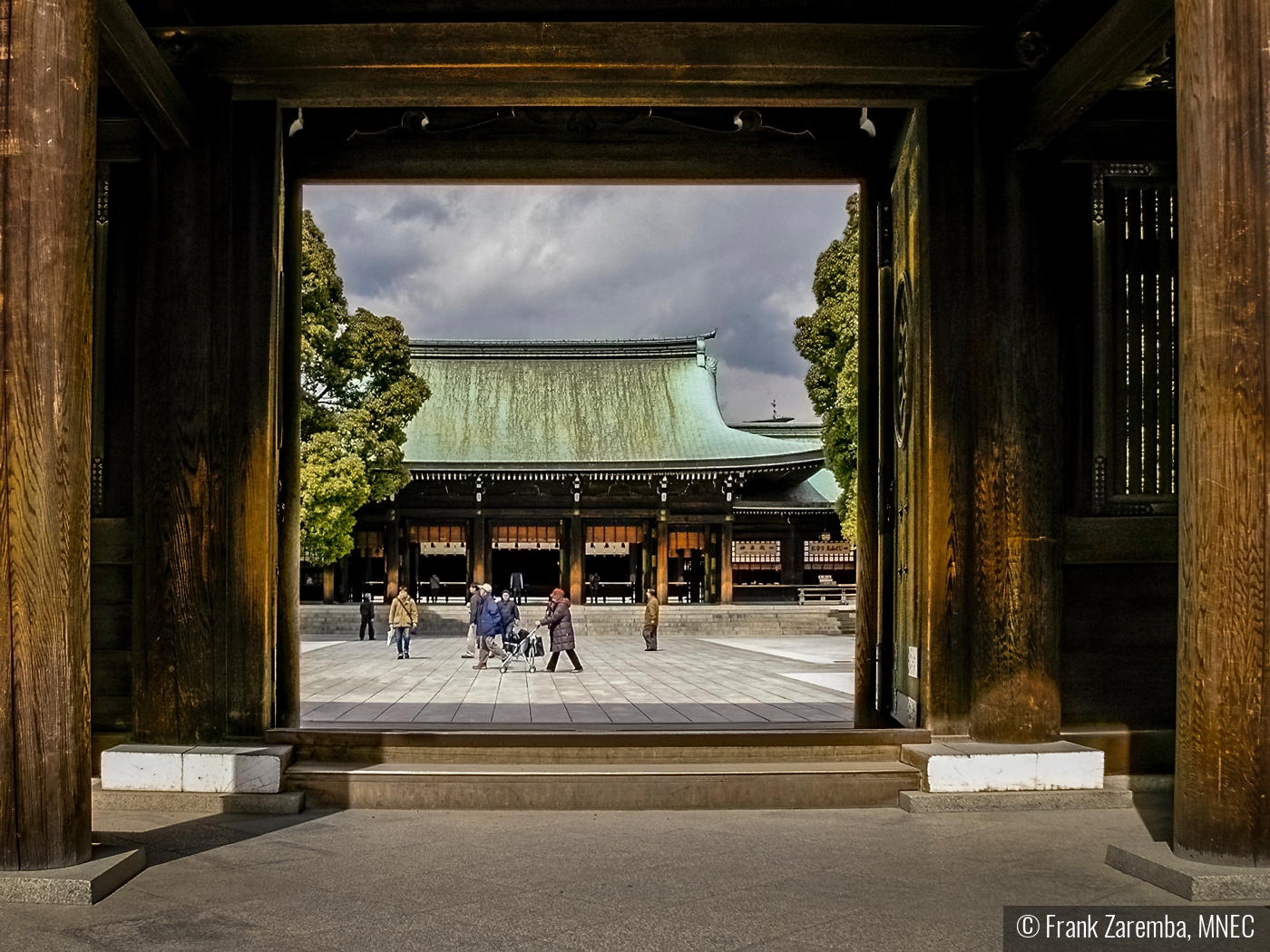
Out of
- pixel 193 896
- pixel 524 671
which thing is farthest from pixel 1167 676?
pixel 524 671

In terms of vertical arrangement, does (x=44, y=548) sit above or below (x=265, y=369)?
below

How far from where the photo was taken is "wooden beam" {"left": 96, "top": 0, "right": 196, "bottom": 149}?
15.6 ft

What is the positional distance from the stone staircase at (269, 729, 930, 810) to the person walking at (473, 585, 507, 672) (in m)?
9.17

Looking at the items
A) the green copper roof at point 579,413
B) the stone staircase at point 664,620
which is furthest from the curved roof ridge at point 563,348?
the stone staircase at point 664,620

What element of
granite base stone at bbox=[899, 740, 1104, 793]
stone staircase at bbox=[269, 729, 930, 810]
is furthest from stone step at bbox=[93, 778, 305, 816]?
granite base stone at bbox=[899, 740, 1104, 793]

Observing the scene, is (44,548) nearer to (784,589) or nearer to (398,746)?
(398,746)

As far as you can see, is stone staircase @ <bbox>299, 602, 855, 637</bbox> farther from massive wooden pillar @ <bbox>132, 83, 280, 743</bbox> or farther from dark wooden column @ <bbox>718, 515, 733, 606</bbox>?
massive wooden pillar @ <bbox>132, 83, 280, 743</bbox>

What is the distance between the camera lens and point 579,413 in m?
35.5

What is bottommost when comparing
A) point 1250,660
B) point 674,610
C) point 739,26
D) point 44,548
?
point 674,610

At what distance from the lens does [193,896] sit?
Answer: 13.2 feet

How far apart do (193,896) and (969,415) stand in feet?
15.3

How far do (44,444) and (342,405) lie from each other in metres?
20.3

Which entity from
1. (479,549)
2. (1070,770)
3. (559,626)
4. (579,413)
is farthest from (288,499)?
(579,413)

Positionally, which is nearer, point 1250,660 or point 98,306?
point 1250,660
